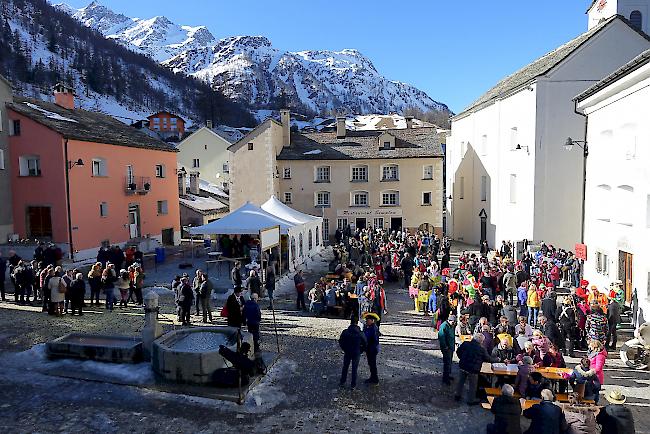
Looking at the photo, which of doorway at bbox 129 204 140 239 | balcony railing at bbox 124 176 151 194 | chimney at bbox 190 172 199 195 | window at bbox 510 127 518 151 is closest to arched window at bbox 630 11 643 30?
window at bbox 510 127 518 151

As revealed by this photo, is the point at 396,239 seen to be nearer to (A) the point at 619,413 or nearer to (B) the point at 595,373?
(B) the point at 595,373

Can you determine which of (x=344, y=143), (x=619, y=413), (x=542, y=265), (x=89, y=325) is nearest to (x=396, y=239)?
(x=542, y=265)

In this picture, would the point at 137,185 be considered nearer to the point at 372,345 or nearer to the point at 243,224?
the point at 243,224

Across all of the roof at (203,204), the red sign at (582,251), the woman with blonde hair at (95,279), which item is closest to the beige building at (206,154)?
the roof at (203,204)

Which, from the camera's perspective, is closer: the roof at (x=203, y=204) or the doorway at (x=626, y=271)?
the doorway at (x=626, y=271)

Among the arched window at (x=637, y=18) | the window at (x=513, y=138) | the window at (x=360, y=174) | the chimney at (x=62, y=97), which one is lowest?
the window at (x=360, y=174)

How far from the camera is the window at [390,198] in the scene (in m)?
37.8

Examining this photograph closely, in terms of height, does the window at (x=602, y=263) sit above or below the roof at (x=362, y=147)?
below

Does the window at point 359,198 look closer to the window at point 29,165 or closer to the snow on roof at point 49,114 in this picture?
the snow on roof at point 49,114

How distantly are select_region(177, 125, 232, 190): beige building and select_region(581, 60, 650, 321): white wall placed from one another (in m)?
42.3

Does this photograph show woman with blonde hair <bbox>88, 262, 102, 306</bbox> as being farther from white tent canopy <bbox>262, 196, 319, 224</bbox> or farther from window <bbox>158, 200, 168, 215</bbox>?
window <bbox>158, 200, 168, 215</bbox>

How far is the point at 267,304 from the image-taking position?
676 inches

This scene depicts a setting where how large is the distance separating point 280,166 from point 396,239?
13.4 m

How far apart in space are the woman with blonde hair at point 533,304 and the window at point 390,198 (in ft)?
77.7
